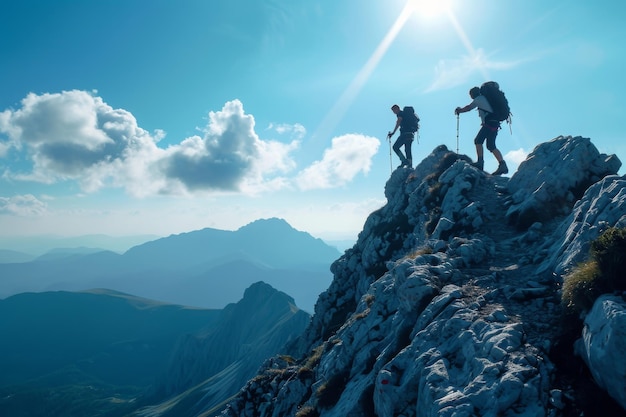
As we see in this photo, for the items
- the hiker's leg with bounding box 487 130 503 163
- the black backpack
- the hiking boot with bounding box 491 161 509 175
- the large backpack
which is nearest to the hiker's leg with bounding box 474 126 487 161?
the hiker's leg with bounding box 487 130 503 163

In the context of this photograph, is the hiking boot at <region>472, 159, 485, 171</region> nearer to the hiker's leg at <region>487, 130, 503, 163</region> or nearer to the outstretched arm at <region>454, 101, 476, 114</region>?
the hiker's leg at <region>487, 130, 503, 163</region>

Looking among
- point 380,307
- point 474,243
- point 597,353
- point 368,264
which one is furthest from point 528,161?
point 597,353

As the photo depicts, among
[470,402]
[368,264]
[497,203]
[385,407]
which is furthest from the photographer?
[368,264]

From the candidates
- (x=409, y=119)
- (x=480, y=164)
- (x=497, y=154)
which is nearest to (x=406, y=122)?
(x=409, y=119)

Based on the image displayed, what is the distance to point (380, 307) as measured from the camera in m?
19.5

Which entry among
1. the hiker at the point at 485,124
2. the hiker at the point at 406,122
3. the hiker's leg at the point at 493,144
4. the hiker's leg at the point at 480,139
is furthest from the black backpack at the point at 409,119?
the hiker's leg at the point at 493,144

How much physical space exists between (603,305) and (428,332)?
5.53 m

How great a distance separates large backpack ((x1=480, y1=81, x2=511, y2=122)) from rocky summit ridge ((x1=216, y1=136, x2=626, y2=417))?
10.3ft

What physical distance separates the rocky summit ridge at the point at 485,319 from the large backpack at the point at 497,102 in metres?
3.13

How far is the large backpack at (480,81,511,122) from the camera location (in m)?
24.7

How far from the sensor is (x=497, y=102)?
81.0 ft

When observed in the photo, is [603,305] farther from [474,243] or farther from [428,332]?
[474,243]

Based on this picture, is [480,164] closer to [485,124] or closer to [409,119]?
[485,124]

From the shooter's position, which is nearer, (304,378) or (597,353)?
(597,353)
